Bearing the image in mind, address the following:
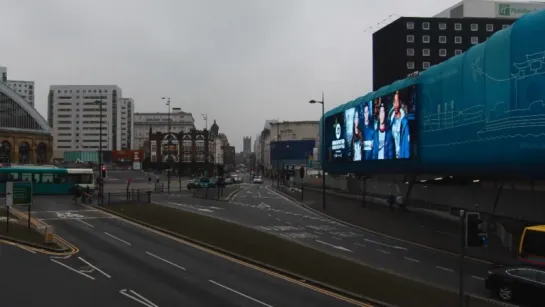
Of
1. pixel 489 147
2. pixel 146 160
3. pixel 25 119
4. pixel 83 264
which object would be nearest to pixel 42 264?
pixel 83 264

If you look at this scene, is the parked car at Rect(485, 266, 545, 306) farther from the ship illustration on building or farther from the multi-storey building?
the multi-storey building

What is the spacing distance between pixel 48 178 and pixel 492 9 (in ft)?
336

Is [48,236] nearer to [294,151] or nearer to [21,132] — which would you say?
[21,132]

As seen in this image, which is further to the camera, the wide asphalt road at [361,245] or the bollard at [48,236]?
the bollard at [48,236]

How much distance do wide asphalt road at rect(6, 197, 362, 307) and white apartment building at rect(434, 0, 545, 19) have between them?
10799cm

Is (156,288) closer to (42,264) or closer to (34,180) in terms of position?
(42,264)

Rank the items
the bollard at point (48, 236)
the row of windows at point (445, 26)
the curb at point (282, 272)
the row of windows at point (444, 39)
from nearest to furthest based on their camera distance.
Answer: the curb at point (282, 272) → the bollard at point (48, 236) → the row of windows at point (445, 26) → the row of windows at point (444, 39)

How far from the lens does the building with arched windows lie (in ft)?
406

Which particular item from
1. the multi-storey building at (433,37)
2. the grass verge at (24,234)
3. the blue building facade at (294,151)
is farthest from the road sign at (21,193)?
the blue building facade at (294,151)

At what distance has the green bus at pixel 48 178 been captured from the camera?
50906mm

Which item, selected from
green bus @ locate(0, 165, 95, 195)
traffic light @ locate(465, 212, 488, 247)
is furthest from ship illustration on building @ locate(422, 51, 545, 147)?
green bus @ locate(0, 165, 95, 195)

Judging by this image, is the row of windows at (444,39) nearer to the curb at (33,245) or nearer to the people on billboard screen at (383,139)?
the people on billboard screen at (383,139)

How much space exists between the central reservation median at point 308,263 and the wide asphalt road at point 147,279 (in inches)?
38.6

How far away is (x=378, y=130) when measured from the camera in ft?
170
